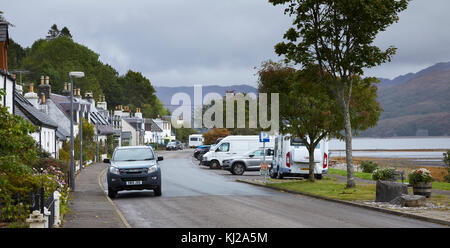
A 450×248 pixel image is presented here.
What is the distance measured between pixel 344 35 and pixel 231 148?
24243mm

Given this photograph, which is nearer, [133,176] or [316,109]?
[133,176]

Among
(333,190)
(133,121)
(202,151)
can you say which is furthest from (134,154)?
(133,121)

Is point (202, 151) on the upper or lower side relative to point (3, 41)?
lower

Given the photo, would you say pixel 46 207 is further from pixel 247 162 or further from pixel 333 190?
pixel 247 162

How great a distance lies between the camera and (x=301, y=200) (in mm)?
21203

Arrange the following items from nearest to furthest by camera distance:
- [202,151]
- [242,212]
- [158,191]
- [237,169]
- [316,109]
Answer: [242,212] → [158,191] → [316,109] → [237,169] → [202,151]

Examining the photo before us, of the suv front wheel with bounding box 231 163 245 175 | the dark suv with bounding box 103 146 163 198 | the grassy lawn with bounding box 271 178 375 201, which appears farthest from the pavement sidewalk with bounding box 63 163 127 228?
the suv front wheel with bounding box 231 163 245 175

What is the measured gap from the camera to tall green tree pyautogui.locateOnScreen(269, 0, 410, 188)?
22359mm

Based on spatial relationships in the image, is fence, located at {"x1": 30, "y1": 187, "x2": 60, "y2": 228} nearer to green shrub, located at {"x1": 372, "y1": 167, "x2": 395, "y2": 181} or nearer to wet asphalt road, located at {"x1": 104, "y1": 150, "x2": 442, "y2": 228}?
wet asphalt road, located at {"x1": 104, "y1": 150, "x2": 442, "y2": 228}

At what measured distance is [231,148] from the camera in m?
47.0

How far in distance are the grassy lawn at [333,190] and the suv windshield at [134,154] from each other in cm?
642

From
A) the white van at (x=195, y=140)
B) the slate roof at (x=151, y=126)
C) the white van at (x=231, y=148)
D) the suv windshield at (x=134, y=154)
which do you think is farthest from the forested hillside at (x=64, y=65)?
the suv windshield at (x=134, y=154)

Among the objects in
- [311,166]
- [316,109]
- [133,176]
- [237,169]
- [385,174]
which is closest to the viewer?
[133,176]

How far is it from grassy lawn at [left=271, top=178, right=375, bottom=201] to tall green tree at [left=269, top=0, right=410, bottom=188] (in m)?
0.81
